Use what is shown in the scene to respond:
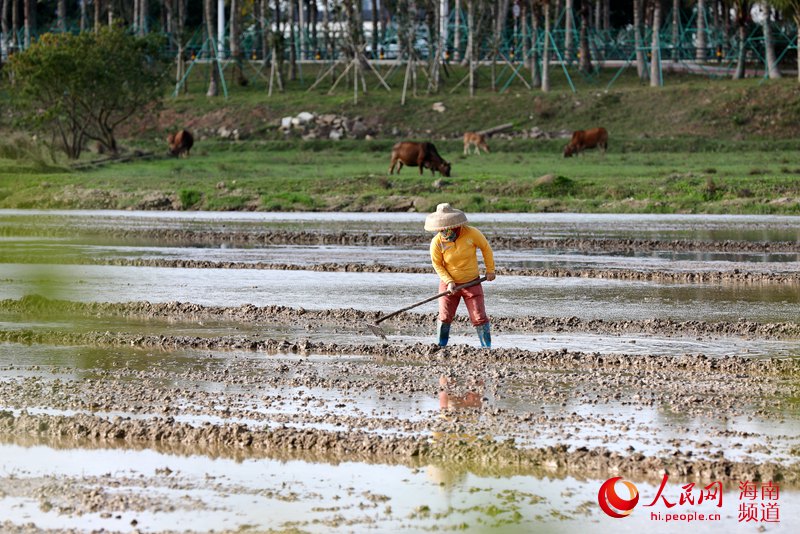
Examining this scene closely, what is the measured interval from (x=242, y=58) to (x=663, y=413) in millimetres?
59542

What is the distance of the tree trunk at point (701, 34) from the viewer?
63.6m

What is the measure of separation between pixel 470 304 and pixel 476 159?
3346 cm

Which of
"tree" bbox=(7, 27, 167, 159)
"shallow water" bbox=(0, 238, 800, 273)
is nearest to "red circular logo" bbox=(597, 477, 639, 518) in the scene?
"shallow water" bbox=(0, 238, 800, 273)

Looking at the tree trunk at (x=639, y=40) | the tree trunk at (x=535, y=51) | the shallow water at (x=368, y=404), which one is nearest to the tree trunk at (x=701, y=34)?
the tree trunk at (x=639, y=40)

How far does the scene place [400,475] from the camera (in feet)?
25.0

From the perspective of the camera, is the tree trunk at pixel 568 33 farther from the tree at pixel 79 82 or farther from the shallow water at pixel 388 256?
the shallow water at pixel 388 256

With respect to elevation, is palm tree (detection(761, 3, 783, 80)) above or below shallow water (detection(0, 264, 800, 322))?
above

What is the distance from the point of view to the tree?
1898 inches

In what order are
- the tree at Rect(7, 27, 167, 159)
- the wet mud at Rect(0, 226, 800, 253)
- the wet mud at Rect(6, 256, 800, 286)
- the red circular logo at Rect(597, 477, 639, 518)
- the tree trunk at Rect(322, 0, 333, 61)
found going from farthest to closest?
the tree trunk at Rect(322, 0, 333, 61)
the tree at Rect(7, 27, 167, 159)
the wet mud at Rect(0, 226, 800, 253)
the wet mud at Rect(6, 256, 800, 286)
the red circular logo at Rect(597, 477, 639, 518)

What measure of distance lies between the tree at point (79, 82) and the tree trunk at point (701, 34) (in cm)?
2715

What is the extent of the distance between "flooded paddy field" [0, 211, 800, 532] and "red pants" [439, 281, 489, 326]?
31 cm

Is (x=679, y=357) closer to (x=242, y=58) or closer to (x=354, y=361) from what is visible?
(x=354, y=361)

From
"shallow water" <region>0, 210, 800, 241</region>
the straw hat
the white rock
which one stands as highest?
the white rock

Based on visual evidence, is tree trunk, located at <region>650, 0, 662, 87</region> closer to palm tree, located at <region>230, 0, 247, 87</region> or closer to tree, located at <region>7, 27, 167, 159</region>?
palm tree, located at <region>230, 0, 247, 87</region>
